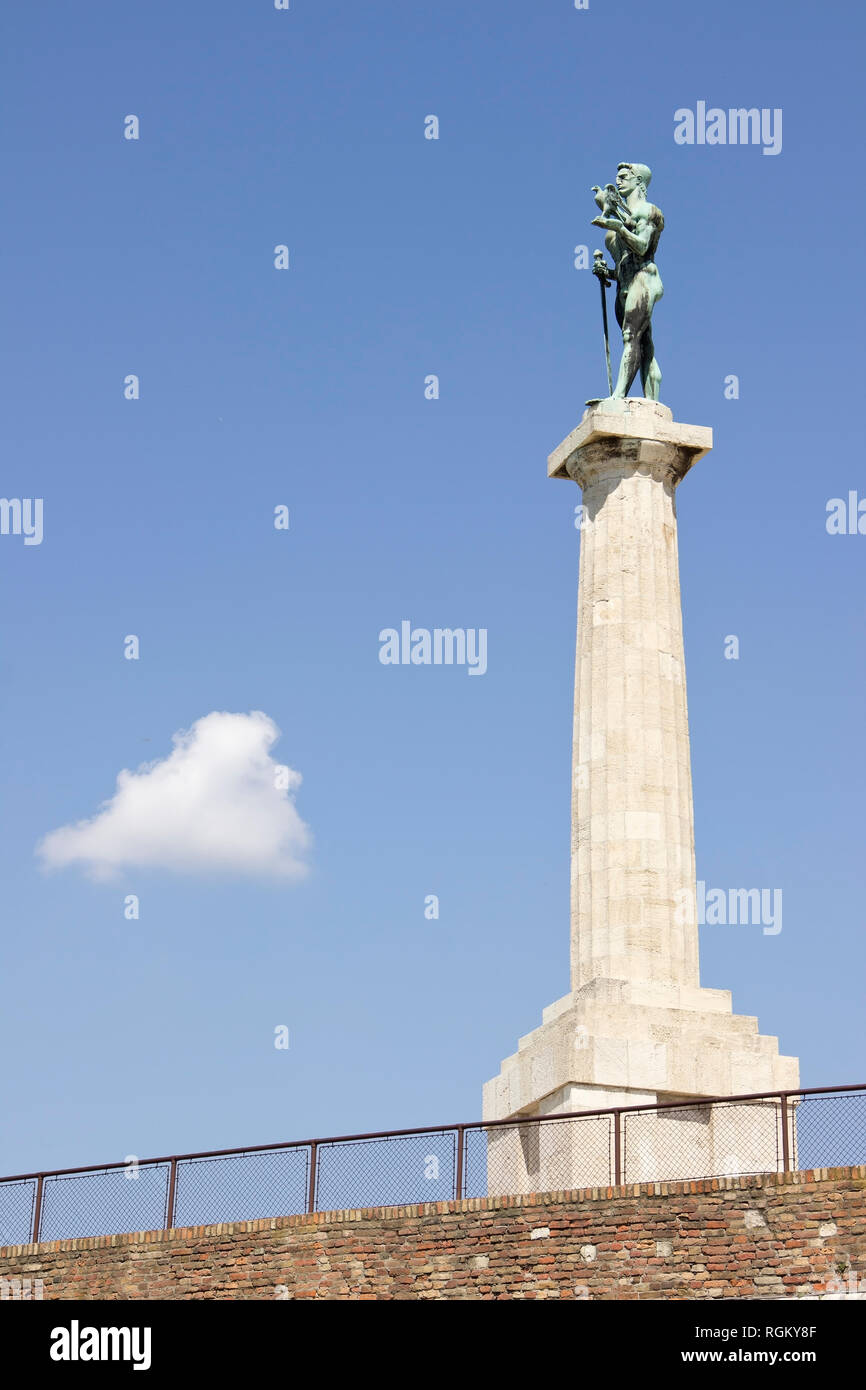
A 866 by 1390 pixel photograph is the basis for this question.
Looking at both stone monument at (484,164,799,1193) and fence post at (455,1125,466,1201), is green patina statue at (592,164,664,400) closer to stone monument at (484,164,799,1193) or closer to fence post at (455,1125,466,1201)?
stone monument at (484,164,799,1193)

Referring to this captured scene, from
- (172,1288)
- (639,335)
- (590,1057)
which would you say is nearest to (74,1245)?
(172,1288)

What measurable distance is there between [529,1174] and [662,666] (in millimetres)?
8449

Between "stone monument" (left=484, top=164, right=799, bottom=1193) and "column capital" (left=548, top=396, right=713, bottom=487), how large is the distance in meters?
0.03

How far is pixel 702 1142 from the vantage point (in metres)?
28.5

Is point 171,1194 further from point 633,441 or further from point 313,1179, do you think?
point 633,441

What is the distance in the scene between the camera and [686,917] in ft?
106

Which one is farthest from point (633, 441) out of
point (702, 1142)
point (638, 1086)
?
point (702, 1142)

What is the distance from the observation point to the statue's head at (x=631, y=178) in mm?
36094

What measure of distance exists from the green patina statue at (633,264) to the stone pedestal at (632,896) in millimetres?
1244

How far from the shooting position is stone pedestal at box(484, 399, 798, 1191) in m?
29.4

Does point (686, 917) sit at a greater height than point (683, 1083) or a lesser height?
greater

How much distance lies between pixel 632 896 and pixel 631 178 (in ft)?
41.4

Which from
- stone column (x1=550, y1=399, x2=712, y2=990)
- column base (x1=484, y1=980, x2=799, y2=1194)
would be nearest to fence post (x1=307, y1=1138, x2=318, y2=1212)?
column base (x1=484, y1=980, x2=799, y2=1194)
